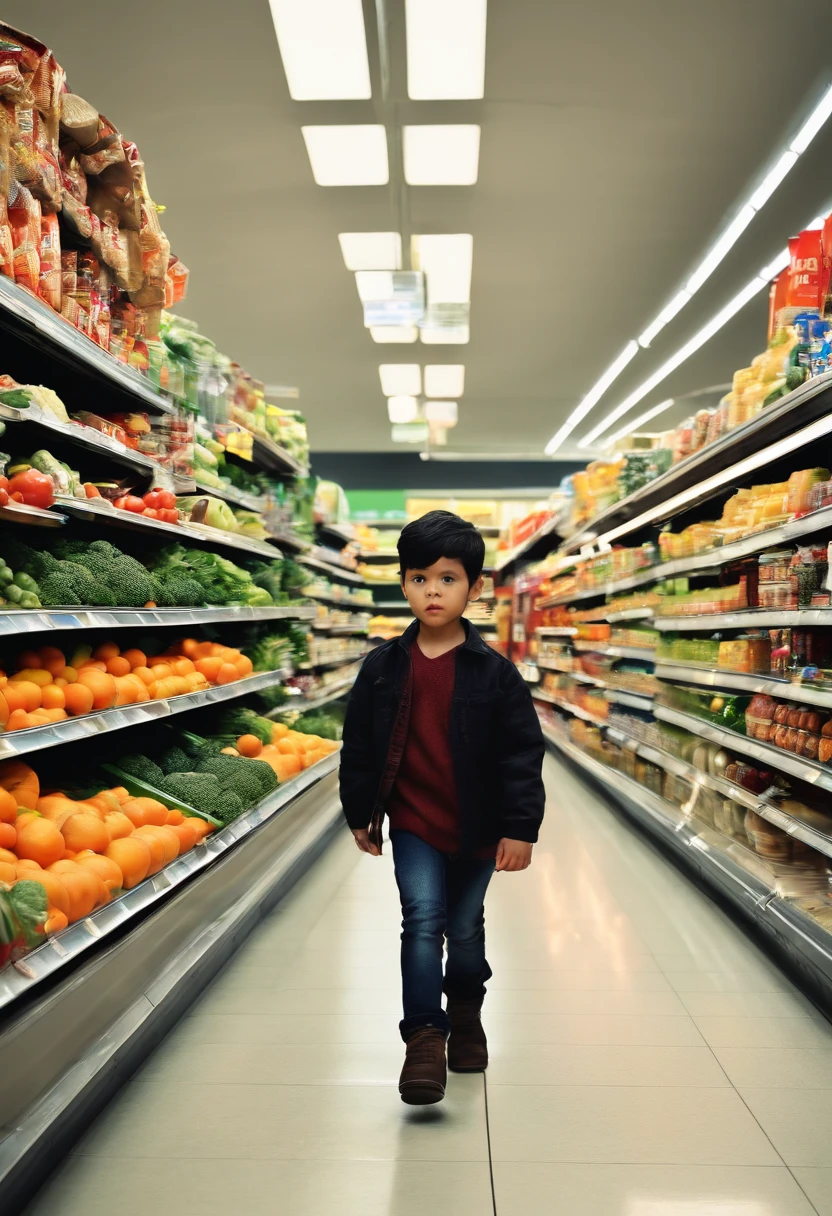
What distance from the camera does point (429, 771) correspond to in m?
2.37

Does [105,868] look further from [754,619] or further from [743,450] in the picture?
[743,450]

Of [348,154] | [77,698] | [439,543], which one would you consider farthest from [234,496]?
[348,154]

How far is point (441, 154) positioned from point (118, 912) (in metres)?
5.27

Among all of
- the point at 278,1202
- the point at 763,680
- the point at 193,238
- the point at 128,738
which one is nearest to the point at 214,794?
the point at 128,738

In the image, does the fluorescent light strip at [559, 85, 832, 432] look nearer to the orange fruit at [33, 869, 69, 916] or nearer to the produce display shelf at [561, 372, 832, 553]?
the produce display shelf at [561, 372, 832, 553]

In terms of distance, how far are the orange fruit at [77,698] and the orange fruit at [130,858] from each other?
14.5 inches

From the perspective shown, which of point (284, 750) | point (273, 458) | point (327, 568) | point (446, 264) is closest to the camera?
point (284, 750)

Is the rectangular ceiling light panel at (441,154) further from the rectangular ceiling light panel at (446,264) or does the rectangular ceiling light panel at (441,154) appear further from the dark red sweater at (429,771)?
the dark red sweater at (429,771)

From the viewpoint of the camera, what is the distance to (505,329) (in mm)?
9602

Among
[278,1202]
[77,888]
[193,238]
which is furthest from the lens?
[193,238]

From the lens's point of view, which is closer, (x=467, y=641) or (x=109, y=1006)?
(x=109, y=1006)

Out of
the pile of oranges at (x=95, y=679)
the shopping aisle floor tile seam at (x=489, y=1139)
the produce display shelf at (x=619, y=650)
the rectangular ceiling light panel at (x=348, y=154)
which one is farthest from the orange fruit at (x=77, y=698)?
the rectangular ceiling light panel at (x=348, y=154)

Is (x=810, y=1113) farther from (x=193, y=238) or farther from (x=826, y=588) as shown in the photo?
(x=193, y=238)

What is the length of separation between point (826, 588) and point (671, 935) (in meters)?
1.41
